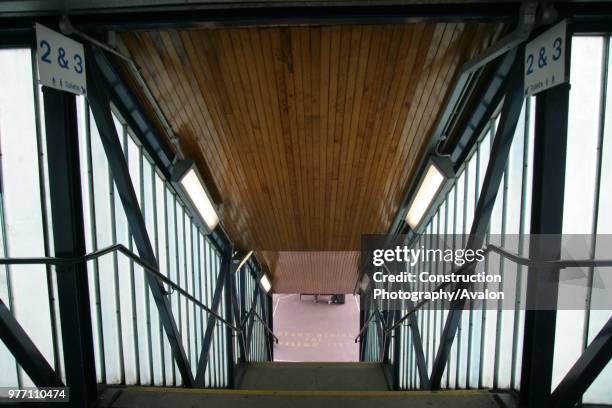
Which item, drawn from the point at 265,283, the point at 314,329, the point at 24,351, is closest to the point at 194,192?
the point at 24,351

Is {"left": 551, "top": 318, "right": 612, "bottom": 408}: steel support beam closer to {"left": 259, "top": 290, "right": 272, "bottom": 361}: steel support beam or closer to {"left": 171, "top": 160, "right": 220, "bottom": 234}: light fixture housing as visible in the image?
{"left": 171, "top": 160, "right": 220, "bottom": 234}: light fixture housing

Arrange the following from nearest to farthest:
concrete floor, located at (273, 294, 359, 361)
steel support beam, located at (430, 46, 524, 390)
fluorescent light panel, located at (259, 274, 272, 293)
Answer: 1. steel support beam, located at (430, 46, 524, 390)
2. fluorescent light panel, located at (259, 274, 272, 293)
3. concrete floor, located at (273, 294, 359, 361)

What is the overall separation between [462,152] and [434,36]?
1.68 m

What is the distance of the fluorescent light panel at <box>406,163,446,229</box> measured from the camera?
14.8 feet

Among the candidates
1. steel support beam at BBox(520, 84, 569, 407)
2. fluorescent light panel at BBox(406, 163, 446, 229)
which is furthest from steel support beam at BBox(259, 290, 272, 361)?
steel support beam at BBox(520, 84, 569, 407)

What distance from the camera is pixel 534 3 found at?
8.09 feet

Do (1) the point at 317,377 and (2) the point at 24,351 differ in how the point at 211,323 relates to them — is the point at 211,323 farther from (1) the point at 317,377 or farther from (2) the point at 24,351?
(2) the point at 24,351

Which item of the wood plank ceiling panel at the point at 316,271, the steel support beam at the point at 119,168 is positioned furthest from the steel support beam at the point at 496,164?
the wood plank ceiling panel at the point at 316,271

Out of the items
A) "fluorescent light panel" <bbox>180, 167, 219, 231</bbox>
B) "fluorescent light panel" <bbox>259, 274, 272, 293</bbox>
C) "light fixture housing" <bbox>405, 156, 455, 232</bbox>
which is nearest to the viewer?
"light fixture housing" <bbox>405, 156, 455, 232</bbox>

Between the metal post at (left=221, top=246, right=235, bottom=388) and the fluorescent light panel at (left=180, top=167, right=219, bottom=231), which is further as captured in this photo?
the metal post at (left=221, top=246, right=235, bottom=388)

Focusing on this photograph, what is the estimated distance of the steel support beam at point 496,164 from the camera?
307cm

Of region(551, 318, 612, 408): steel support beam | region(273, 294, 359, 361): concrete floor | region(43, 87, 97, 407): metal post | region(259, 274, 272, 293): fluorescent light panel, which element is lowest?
region(273, 294, 359, 361): concrete floor

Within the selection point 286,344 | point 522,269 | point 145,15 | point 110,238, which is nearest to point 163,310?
point 110,238

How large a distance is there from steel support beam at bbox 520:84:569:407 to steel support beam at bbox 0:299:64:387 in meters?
3.72
